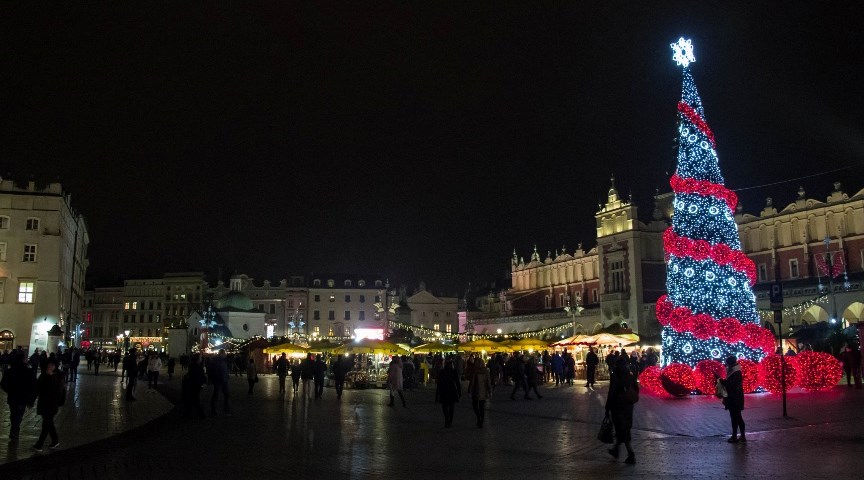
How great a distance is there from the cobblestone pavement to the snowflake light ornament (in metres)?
12.9

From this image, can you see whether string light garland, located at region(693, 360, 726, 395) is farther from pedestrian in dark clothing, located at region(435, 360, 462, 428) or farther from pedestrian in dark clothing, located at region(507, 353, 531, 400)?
pedestrian in dark clothing, located at region(435, 360, 462, 428)

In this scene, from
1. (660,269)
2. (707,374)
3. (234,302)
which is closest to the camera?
(707,374)

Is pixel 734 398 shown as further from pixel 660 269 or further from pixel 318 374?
pixel 660 269

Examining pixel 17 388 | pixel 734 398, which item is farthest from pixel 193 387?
pixel 734 398

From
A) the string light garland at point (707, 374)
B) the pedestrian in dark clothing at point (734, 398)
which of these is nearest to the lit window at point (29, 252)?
the string light garland at point (707, 374)

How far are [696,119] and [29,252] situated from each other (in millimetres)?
50611

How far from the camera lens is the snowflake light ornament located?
2819cm

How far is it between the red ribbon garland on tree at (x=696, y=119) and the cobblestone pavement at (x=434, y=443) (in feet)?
32.5

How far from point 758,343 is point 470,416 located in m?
11.7

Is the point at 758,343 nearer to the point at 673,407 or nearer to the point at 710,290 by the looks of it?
the point at 710,290

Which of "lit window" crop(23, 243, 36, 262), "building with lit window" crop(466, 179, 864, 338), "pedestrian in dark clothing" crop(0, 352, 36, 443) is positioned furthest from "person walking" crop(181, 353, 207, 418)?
"lit window" crop(23, 243, 36, 262)

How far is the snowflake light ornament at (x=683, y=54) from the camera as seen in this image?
2819cm

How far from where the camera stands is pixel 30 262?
56.2 m

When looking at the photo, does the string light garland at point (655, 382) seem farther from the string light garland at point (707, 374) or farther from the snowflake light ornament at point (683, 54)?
the snowflake light ornament at point (683, 54)
